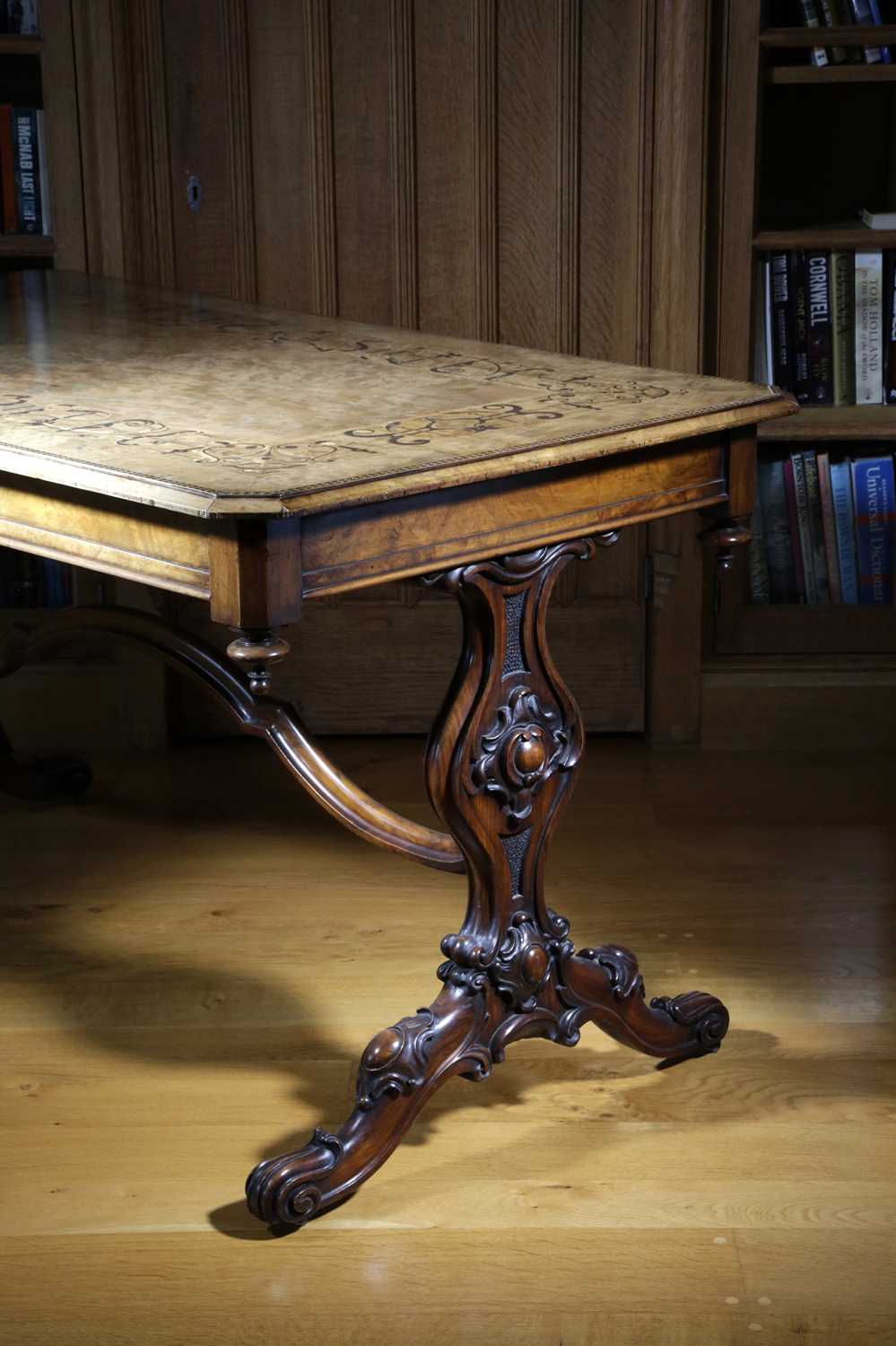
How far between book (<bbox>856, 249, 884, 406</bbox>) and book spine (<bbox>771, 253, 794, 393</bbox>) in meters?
0.12

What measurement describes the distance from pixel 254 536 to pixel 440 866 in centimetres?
83

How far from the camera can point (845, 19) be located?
3.07m

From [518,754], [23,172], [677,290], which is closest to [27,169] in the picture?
[23,172]

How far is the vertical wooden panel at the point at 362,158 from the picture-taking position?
3.12 meters

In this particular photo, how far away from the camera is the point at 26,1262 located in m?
1.86

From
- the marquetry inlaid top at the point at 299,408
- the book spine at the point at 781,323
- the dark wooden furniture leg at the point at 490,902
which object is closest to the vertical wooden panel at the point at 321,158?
the marquetry inlaid top at the point at 299,408

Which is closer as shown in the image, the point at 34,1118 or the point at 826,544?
the point at 34,1118

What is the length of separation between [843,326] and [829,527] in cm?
38

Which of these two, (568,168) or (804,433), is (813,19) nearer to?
(568,168)

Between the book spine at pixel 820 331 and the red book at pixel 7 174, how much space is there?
1.47 m

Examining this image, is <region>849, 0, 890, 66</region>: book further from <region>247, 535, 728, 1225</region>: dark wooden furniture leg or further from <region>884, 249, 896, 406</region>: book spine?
<region>247, 535, 728, 1225</region>: dark wooden furniture leg

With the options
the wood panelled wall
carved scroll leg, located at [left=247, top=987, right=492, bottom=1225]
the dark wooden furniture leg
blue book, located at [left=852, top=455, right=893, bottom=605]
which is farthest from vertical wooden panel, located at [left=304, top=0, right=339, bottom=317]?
carved scroll leg, located at [left=247, top=987, right=492, bottom=1225]

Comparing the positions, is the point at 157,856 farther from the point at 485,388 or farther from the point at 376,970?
the point at 485,388

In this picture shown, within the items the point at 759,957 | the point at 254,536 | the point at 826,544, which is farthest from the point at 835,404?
the point at 254,536
